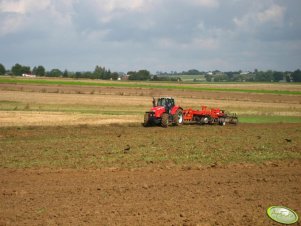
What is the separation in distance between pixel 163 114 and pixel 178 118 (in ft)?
4.74

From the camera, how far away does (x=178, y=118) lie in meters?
26.8

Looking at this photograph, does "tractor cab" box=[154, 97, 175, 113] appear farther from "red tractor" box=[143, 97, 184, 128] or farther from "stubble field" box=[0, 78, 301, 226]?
"stubble field" box=[0, 78, 301, 226]

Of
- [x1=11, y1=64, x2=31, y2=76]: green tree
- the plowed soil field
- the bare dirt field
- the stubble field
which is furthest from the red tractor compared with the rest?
[x1=11, y1=64, x2=31, y2=76]: green tree

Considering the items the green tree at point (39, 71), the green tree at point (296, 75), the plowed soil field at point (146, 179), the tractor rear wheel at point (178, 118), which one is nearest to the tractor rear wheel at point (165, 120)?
the tractor rear wheel at point (178, 118)

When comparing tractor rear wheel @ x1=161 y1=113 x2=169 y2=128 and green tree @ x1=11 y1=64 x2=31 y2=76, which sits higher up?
green tree @ x1=11 y1=64 x2=31 y2=76

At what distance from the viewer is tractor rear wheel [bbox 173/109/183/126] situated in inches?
1038

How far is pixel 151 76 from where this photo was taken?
128 meters

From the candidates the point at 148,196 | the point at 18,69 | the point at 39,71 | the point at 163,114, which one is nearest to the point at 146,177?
the point at 148,196

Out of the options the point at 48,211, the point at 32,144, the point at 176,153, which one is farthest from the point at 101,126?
the point at 48,211

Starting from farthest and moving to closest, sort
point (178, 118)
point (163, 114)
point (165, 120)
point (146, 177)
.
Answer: point (178, 118), point (163, 114), point (165, 120), point (146, 177)

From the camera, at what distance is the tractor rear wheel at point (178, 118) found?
86.5 feet

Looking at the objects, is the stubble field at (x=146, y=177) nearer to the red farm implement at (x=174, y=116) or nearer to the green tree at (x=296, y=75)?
the red farm implement at (x=174, y=116)

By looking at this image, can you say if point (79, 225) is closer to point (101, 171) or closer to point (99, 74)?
point (101, 171)

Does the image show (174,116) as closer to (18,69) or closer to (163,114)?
(163,114)
